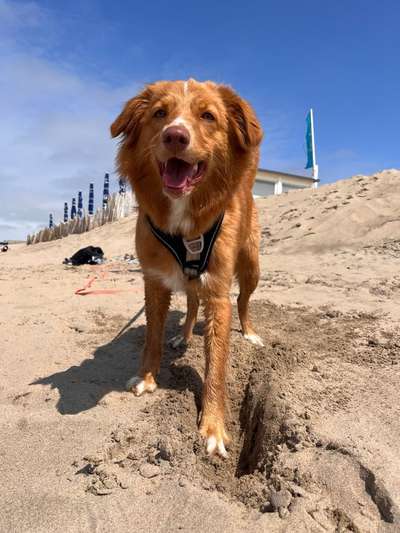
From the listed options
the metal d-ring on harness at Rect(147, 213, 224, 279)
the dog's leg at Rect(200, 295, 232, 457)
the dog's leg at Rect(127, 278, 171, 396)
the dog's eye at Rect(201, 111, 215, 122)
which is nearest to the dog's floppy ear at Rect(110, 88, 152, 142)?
the dog's eye at Rect(201, 111, 215, 122)

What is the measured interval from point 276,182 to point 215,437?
75.3 feet

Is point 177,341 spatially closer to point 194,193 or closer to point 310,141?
point 194,193

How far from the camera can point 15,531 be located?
6.11 ft

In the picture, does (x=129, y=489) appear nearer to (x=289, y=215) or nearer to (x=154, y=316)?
(x=154, y=316)

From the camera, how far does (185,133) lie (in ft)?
8.91

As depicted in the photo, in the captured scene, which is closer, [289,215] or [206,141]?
[206,141]

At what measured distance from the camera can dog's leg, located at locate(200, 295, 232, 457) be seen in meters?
2.70

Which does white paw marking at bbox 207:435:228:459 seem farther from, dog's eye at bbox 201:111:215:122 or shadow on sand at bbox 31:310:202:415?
dog's eye at bbox 201:111:215:122

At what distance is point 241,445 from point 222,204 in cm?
162

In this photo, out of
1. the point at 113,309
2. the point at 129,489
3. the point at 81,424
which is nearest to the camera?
the point at 129,489

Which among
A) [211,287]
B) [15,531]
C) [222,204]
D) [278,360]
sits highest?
[222,204]

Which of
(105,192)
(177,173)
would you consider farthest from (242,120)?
(105,192)

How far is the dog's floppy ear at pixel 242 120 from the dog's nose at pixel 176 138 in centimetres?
66

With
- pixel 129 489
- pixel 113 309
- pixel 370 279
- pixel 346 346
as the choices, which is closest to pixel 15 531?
pixel 129 489
